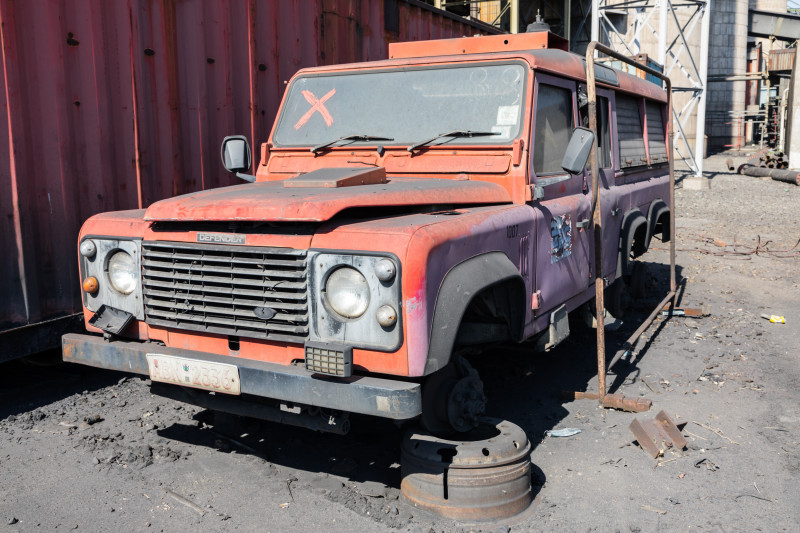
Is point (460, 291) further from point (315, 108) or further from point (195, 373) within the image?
point (315, 108)

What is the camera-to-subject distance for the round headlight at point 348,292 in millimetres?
3146

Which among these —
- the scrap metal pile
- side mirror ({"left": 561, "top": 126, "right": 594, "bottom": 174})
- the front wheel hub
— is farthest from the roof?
the scrap metal pile

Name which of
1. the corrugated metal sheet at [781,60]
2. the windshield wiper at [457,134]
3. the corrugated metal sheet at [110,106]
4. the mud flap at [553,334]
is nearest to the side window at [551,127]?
the windshield wiper at [457,134]

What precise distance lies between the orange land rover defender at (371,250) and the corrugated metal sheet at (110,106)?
3.84 feet

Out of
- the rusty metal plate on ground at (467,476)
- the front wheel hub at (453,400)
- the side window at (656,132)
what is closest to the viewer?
the rusty metal plate on ground at (467,476)

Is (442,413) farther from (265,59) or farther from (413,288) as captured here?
(265,59)

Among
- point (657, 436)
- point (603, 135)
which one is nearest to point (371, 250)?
point (657, 436)

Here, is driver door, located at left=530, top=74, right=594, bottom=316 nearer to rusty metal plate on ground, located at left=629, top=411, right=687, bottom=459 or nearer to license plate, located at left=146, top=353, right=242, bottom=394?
rusty metal plate on ground, located at left=629, top=411, right=687, bottom=459

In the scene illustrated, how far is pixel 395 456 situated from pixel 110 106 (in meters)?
3.38

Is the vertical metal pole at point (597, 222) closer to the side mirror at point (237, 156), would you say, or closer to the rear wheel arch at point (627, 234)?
the rear wheel arch at point (627, 234)

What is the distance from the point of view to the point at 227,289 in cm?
341

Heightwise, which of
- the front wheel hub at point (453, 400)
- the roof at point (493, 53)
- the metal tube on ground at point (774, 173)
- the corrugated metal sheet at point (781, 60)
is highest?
the corrugated metal sheet at point (781, 60)

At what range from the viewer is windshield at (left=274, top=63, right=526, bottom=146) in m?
4.34

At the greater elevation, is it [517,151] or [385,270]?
[517,151]
